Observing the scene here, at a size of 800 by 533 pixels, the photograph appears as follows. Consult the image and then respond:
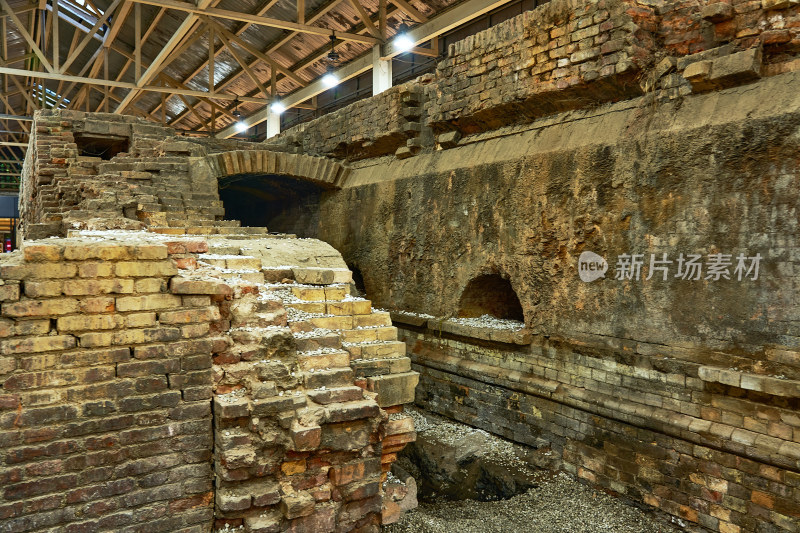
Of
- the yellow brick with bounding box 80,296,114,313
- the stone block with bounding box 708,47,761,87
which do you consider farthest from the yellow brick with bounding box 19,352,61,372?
the stone block with bounding box 708,47,761,87

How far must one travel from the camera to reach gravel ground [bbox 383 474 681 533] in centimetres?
457

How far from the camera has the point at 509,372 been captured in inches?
251

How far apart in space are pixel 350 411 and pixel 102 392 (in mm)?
1411

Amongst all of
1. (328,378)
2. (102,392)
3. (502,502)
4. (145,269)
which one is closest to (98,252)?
(145,269)

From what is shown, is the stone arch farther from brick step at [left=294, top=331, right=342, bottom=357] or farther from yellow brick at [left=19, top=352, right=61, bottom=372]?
yellow brick at [left=19, top=352, right=61, bottom=372]

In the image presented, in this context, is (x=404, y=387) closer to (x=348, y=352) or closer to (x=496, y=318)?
(x=348, y=352)

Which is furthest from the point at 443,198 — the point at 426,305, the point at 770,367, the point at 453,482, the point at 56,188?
the point at 56,188

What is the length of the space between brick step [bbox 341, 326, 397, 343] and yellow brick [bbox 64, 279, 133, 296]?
5.11 feet

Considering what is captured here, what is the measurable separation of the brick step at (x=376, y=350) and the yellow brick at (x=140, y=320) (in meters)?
1.35

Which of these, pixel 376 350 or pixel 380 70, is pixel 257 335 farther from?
pixel 380 70

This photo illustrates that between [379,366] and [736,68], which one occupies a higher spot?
[736,68]

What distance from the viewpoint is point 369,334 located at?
423cm

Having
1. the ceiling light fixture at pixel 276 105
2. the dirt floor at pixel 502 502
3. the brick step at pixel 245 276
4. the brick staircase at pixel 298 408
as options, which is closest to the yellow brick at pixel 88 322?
the brick staircase at pixel 298 408

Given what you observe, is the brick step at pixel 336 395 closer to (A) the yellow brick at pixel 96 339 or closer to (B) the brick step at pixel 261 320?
(B) the brick step at pixel 261 320
